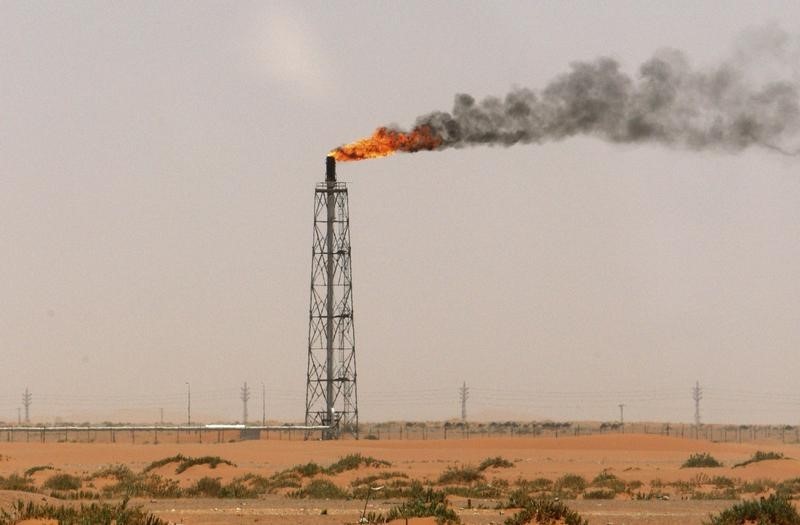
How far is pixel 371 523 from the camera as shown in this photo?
2800 centimetres

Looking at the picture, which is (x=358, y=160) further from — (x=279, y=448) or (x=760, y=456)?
(x=760, y=456)

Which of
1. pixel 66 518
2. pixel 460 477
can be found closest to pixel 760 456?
pixel 460 477

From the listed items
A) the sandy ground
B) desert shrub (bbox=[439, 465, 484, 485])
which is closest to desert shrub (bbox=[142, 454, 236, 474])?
the sandy ground

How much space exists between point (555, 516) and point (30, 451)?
60.0 meters

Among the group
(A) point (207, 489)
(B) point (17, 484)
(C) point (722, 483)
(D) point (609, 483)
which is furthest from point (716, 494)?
(B) point (17, 484)

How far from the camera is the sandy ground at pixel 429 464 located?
34.5m

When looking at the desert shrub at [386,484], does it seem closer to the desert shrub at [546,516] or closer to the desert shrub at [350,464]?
the desert shrub at [350,464]

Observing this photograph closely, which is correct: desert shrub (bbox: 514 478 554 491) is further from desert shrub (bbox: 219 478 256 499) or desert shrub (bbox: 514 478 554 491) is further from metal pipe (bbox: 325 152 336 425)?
metal pipe (bbox: 325 152 336 425)

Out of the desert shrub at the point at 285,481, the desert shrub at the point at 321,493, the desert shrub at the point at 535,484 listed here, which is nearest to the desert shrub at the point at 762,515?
the desert shrub at the point at 321,493

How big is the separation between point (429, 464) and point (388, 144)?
73.7 feet

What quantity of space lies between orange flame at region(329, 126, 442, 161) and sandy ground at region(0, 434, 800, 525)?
18642 mm

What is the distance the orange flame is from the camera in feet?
256

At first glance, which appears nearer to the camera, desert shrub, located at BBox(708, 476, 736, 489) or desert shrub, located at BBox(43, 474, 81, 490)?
desert shrub, located at BBox(43, 474, 81, 490)

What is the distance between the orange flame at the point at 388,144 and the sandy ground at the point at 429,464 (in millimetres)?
18642
